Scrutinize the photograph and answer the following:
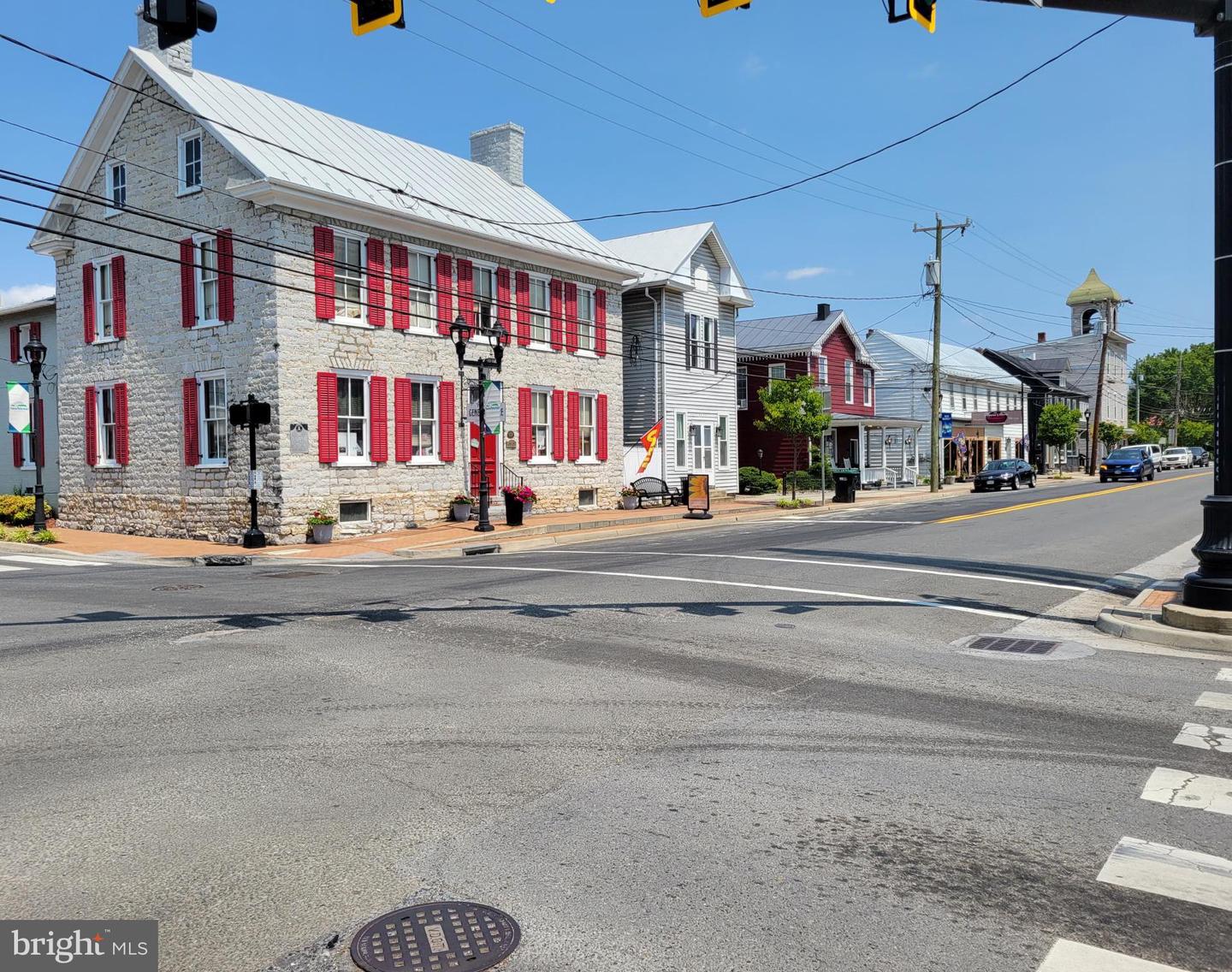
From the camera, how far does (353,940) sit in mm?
3553

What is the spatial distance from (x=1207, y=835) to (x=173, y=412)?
25.3 m

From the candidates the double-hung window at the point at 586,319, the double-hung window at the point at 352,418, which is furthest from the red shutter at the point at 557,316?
the double-hung window at the point at 352,418

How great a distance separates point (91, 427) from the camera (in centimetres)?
2744

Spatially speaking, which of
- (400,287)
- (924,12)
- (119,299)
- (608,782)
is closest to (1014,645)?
(608,782)

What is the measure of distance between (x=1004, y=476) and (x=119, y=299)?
37.1 metres

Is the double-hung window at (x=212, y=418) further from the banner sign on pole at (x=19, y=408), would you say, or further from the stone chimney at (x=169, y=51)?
the stone chimney at (x=169, y=51)

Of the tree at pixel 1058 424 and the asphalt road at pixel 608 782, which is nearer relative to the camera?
the asphalt road at pixel 608 782

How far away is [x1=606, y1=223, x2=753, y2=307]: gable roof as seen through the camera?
117 ft

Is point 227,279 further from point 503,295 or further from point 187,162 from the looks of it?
point 503,295

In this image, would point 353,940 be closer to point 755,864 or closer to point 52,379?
point 755,864

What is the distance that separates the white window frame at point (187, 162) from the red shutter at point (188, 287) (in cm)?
127

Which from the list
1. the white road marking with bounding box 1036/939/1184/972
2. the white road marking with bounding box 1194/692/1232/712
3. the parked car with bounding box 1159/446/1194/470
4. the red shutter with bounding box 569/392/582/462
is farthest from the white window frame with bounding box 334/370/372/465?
the parked car with bounding box 1159/446/1194/470

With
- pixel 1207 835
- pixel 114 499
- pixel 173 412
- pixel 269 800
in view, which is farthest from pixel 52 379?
pixel 1207 835

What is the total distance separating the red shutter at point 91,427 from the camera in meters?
27.4
